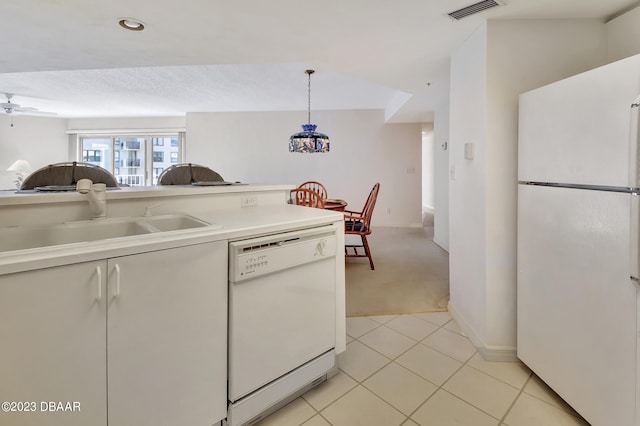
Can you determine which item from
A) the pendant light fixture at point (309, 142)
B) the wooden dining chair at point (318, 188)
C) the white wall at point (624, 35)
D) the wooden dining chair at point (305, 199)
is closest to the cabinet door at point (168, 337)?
the wooden dining chair at point (305, 199)

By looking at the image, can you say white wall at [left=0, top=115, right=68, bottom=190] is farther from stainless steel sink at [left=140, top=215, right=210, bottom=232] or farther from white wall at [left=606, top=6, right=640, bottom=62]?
white wall at [left=606, top=6, right=640, bottom=62]

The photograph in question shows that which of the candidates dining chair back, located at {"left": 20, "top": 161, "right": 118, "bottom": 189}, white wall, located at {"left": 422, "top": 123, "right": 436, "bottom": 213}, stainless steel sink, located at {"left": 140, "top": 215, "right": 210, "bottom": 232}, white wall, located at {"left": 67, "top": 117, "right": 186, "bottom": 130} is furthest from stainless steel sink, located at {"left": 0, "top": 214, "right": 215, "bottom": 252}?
white wall, located at {"left": 422, "top": 123, "right": 436, "bottom": 213}

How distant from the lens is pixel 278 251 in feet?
4.52

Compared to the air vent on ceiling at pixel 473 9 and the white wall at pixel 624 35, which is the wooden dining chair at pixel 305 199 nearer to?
the air vent on ceiling at pixel 473 9

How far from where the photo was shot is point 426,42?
87.2 inches

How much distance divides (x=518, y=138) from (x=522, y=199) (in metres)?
0.37

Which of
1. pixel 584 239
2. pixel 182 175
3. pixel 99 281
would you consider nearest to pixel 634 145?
pixel 584 239

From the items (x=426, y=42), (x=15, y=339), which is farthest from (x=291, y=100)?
(x=15, y=339)

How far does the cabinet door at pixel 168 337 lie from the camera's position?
39.7 inches

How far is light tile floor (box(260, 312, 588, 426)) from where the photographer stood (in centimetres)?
140

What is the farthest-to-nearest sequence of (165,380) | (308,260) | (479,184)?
(479,184), (308,260), (165,380)

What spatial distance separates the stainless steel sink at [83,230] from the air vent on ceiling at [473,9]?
6.18 ft

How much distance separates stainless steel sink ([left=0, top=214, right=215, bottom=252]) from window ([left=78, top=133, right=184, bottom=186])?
6.48m

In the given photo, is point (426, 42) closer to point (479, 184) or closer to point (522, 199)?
point (479, 184)
